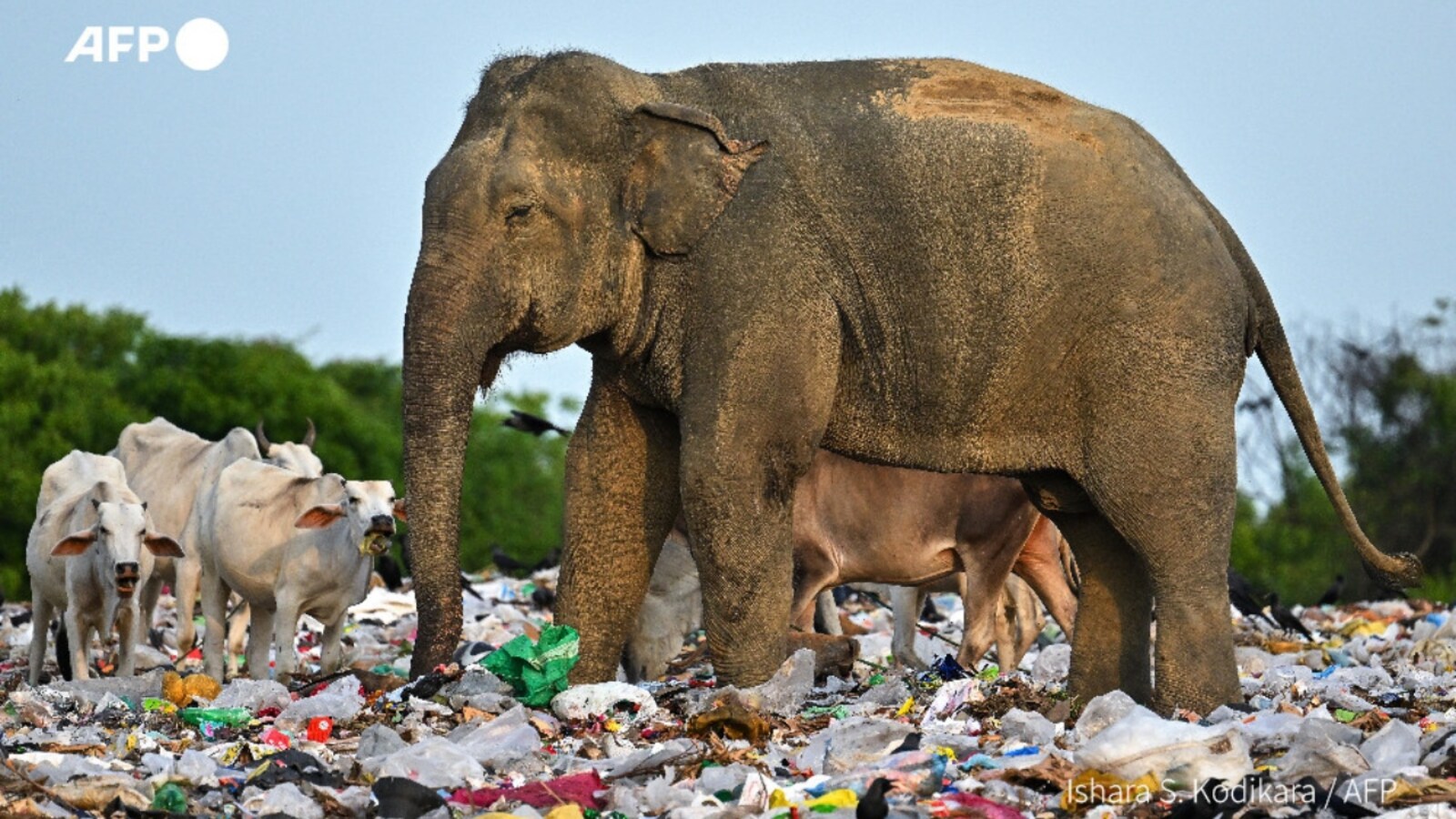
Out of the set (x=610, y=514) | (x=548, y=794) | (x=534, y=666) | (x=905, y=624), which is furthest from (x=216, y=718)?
(x=905, y=624)

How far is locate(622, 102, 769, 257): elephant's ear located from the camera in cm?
735

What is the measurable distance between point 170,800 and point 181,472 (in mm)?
7231

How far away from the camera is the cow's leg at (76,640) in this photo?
10.2 metres

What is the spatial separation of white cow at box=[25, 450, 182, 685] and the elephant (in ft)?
10.4

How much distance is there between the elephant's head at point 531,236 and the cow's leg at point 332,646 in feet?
10.1

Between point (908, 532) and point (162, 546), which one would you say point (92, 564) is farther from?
point (908, 532)

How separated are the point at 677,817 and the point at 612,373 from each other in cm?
254

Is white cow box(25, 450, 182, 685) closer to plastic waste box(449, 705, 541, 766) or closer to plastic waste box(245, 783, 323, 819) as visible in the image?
plastic waste box(449, 705, 541, 766)

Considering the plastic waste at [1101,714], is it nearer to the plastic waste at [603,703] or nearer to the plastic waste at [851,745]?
the plastic waste at [851,745]

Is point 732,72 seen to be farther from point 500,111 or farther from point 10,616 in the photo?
point 10,616

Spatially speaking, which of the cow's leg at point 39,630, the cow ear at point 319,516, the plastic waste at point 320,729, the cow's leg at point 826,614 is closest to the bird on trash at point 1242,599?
the cow's leg at point 826,614

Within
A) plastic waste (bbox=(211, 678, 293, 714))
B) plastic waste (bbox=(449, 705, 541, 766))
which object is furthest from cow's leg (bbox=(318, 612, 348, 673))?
plastic waste (bbox=(449, 705, 541, 766))

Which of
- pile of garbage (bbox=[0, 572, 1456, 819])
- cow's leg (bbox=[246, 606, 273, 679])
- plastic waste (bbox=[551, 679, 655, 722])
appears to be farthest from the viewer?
cow's leg (bbox=[246, 606, 273, 679])

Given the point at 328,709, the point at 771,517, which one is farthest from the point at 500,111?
the point at 328,709
